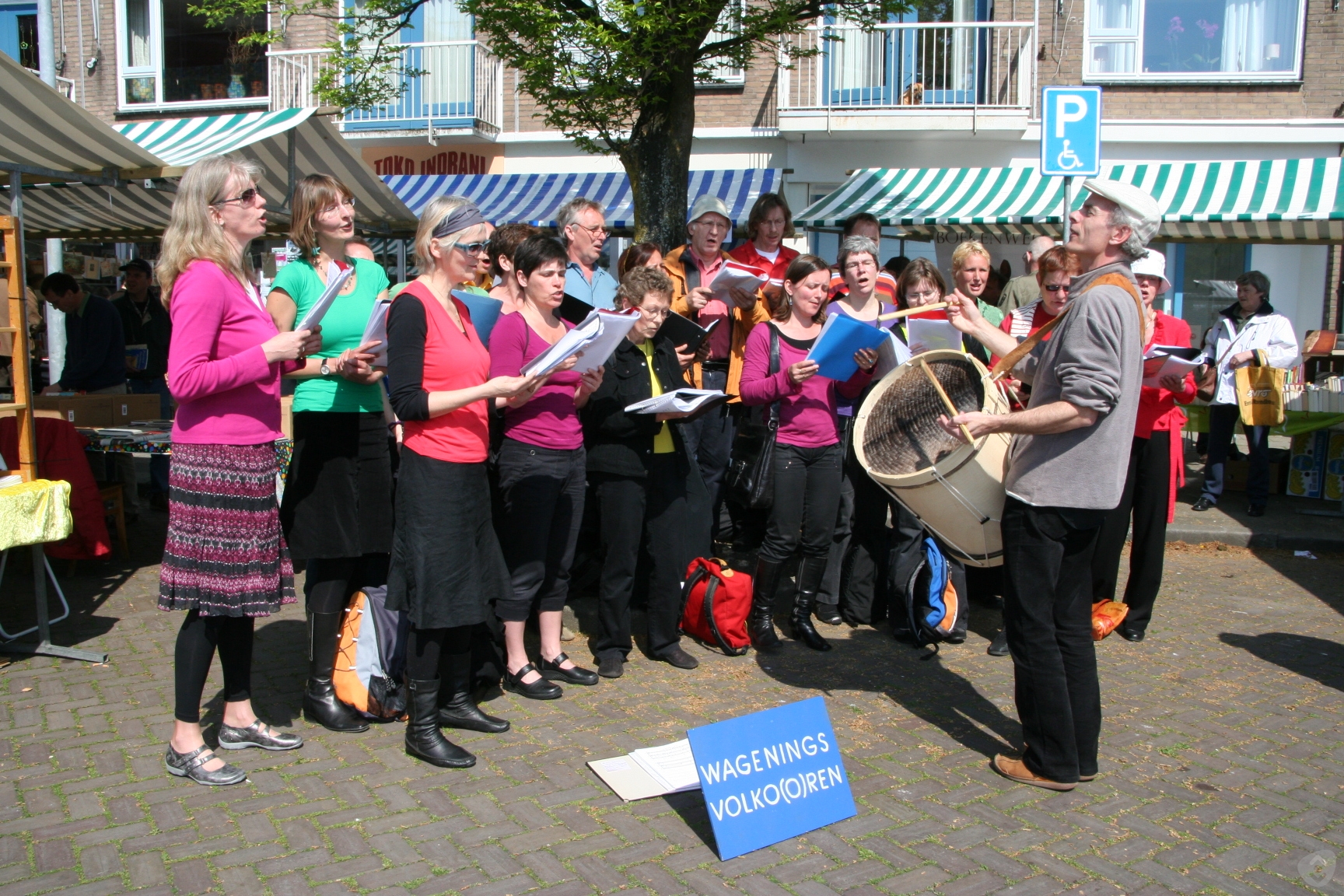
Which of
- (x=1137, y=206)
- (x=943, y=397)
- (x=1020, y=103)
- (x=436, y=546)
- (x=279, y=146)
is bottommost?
(x=436, y=546)

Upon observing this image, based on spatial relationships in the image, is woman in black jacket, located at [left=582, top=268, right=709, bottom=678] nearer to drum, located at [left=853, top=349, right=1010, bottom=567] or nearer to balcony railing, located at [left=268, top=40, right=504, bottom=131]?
drum, located at [left=853, top=349, right=1010, bottom=567]

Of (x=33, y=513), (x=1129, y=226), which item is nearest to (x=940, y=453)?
(x=1129, y=226)

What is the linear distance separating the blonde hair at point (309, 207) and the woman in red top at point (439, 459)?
0.52 m

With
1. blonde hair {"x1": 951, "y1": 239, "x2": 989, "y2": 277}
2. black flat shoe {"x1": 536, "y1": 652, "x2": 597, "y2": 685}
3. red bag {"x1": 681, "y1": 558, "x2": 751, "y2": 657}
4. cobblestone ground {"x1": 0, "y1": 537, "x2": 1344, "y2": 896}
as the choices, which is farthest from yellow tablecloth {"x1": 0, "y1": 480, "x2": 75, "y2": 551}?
blonde hair {"x1": 951, "y1": 239, "x2": 989, "y2": 277}

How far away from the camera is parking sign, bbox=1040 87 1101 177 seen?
7.46 meters

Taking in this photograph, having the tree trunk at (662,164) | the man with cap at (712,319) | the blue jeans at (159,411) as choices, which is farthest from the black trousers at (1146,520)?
the blue jeans at (159,411)

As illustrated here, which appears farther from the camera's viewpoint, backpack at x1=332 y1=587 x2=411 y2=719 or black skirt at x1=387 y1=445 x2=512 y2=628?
backpack at x1=332 y1=587 x2=411 y2=719

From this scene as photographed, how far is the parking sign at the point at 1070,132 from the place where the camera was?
294 inches

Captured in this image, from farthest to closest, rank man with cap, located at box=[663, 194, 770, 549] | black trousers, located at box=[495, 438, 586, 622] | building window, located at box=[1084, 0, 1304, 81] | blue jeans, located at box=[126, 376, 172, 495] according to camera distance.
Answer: building window, located at box=[1084, 0, 1304, 81] < blue jeans, located at box=[126, 376, 172, 495] < man with cap, located at box=[663, 194, 770, 549] < black trousers, located at box=[495, 438, 586, 622]

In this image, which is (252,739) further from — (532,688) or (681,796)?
(681,796)

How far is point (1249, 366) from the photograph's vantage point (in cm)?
932

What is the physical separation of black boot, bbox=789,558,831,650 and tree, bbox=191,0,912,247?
4.20 m

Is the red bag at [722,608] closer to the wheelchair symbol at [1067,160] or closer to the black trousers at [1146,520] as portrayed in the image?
the black trousers at [1146,520]

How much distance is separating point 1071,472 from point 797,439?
1784 millimetres
